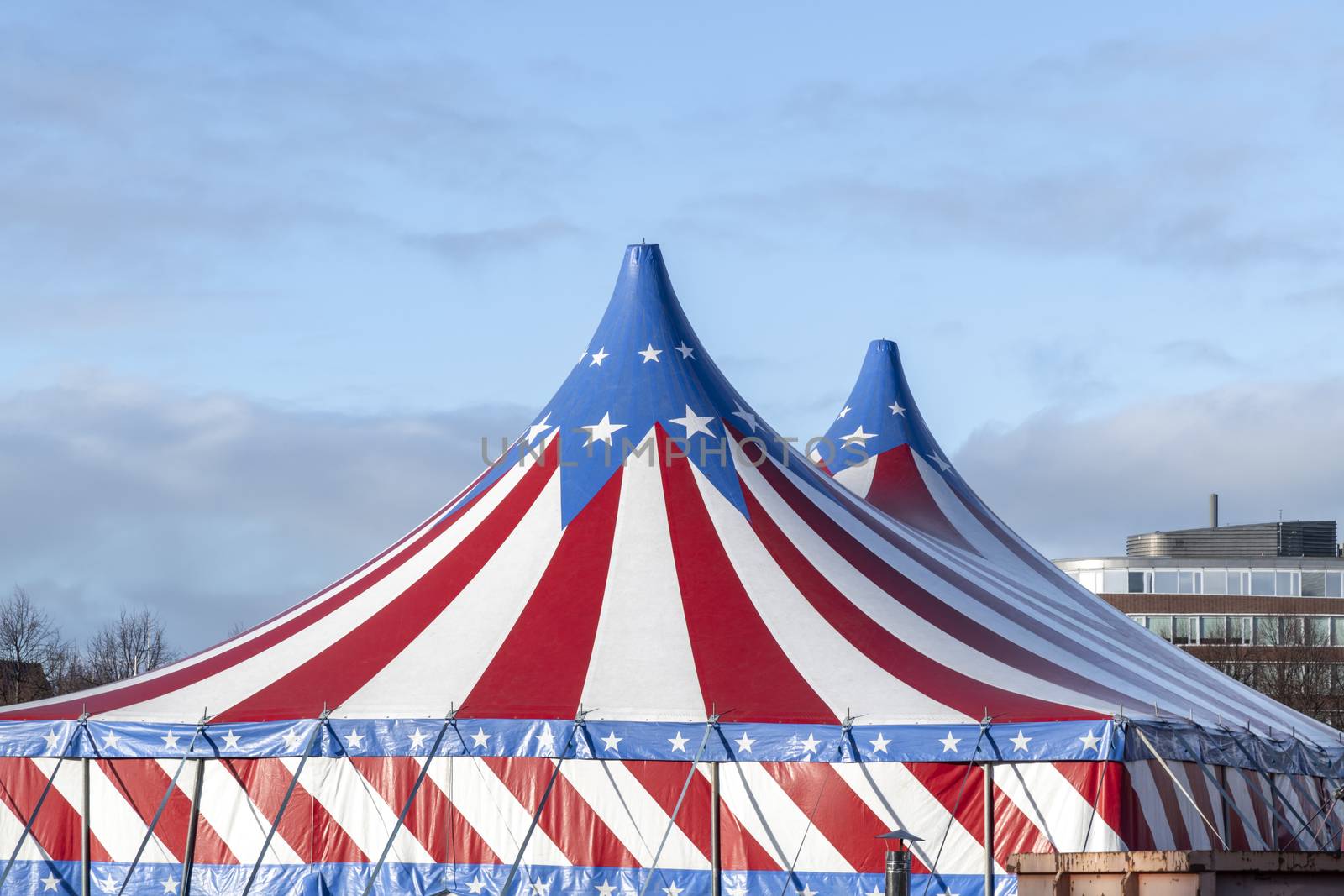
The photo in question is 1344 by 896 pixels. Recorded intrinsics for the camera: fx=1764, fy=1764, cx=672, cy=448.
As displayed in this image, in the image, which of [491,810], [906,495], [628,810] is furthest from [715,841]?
[906,495]

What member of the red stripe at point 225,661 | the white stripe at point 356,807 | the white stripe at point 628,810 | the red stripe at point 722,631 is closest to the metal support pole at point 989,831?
the red stripe at point 722,631

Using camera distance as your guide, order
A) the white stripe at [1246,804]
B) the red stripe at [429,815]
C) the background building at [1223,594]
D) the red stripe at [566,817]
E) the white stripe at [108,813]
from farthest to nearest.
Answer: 1. the background building at [1223,594]
2. the white stripe at [1246,804]
3. the white stripe at [108,813]
4. the red stripe at [429,815]
5. the red stripe at [566,817]

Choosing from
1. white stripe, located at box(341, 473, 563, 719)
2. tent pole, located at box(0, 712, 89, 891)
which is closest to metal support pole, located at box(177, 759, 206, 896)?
tent pole, located at box(0, 712, 89, 891)

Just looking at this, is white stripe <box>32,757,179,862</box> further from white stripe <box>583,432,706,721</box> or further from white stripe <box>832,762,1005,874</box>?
white stripe <box>832,762,1005,874</box>

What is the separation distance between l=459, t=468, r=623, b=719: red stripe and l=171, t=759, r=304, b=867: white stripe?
1353 millimetres

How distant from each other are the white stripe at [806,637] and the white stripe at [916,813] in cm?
34

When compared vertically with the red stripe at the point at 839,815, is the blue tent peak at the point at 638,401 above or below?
above

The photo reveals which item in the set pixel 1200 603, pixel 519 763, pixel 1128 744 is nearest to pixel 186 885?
pixel 519 763

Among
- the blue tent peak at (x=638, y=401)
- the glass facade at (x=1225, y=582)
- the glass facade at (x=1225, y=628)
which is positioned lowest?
the blue tent peak at (x=638, y=401)

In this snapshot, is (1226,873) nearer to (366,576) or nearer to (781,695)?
(781,695)

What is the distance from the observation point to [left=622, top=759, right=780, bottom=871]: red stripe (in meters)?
9.81

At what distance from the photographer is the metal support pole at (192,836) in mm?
10062

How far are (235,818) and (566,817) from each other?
1.96m

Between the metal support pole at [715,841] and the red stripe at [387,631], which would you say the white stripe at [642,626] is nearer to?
the metal support pole at [715,841]
